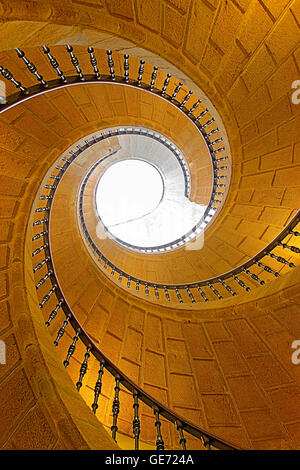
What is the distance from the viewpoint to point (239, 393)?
13.2 feet

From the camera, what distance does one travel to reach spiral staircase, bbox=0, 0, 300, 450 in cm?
246

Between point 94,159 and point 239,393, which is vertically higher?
point 94,159

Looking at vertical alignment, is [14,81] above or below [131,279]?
above

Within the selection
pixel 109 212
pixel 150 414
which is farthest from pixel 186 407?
pixel 109 212

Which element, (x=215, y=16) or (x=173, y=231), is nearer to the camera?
(x=215, y=16)

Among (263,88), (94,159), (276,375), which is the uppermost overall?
(94,159)

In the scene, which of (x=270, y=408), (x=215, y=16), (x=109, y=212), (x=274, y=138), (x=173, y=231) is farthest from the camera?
(x=109, y=212)

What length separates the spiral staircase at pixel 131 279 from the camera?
96.8 inches

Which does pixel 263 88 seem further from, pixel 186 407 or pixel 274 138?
pixel 186 407

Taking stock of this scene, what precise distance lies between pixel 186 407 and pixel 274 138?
429 centimetres

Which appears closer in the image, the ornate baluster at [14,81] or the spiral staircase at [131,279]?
the spiral staircase at [131,279]

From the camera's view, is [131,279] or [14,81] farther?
[131,279]

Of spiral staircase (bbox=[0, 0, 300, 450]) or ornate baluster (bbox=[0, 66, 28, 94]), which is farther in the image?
ornate baluster (bbox=[0, 66, 28, 94])

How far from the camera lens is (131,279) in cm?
566
